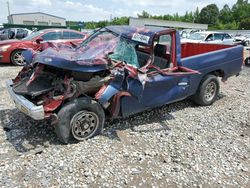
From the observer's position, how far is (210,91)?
6.14 m

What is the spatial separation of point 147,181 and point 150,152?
70 cm

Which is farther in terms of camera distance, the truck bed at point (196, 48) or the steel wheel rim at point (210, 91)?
the truck bed at point (196, 48)

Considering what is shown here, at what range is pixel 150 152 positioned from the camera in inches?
159

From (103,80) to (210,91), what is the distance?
3.05 meters

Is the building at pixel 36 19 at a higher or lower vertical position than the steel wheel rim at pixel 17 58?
higher

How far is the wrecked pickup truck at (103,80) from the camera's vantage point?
3984 mm

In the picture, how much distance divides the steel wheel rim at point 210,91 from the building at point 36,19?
5230cm

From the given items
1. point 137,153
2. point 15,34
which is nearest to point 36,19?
point 15,34

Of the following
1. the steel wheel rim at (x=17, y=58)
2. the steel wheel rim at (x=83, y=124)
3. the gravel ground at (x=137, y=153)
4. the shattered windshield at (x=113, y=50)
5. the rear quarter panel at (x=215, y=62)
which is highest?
the shattered windshield at (x=113, y=50)

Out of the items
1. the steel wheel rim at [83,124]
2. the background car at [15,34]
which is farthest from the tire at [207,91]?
the background car at [15,34]

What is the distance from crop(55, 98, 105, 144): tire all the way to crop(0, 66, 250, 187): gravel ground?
0.49 feet

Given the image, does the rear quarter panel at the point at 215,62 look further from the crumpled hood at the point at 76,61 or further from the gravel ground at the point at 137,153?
the crumpled hood at the point at 76,61

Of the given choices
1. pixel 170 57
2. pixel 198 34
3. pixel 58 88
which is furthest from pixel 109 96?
pixel 198 34

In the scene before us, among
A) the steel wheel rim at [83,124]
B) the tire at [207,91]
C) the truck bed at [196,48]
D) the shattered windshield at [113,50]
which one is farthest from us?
the truck bed at [196,48]
